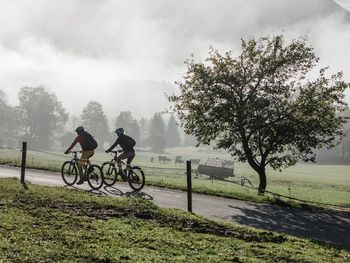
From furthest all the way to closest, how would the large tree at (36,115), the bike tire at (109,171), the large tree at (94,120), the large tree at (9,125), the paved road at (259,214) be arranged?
the large tree at (94,120)
the large tree at (36,115)
the large tree at (9,125)
the bike tire at (109,171)
the paved road at (259,214)

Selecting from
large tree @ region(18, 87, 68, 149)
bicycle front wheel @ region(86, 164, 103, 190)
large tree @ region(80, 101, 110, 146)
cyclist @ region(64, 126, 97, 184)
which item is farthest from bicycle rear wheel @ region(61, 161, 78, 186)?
large tree @ region(80, 101, 110, 146)

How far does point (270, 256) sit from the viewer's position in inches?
352

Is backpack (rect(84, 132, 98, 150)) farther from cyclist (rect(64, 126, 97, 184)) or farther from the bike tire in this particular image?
the bike tire

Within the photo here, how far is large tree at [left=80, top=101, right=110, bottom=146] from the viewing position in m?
166

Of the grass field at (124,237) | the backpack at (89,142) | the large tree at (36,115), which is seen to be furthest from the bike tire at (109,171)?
the large tree at (36,115)

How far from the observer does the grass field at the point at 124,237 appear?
7887 millimetres

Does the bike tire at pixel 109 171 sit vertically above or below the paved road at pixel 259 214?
above

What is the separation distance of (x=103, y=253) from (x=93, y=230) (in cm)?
178

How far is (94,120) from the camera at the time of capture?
166 m

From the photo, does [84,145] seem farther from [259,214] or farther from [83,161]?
[259,214]

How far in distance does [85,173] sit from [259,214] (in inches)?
273

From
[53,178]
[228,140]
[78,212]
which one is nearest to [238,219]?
[78,212]

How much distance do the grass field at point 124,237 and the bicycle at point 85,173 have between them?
11.8 feet

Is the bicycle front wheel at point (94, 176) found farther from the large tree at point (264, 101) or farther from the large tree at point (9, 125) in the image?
the large tree at point (9, 125)
